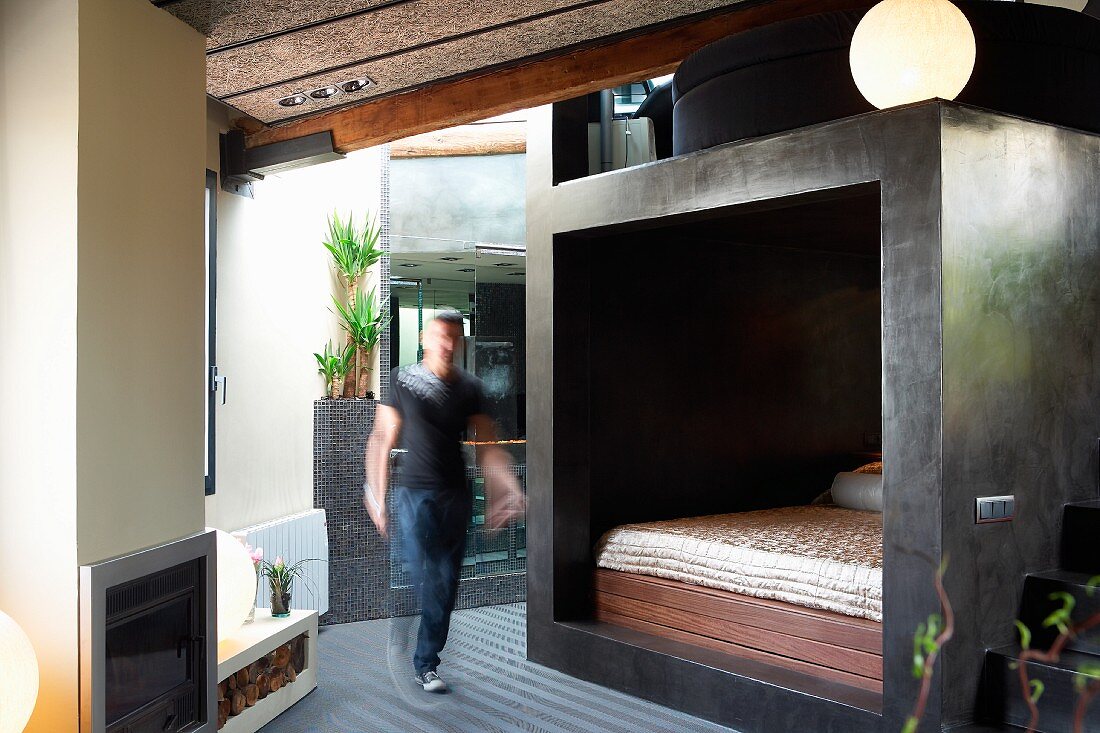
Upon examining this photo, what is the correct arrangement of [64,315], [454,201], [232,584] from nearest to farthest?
[64,315], [232,584], [454,201]

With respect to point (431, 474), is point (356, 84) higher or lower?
higher

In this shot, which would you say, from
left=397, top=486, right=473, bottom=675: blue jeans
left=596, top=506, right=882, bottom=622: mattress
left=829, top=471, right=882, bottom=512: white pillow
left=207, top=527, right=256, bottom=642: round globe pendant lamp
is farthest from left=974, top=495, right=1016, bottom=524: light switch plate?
left=207, top=527, right=256, bottom=642: round globe pendant lamp

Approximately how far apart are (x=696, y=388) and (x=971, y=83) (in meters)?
2.26

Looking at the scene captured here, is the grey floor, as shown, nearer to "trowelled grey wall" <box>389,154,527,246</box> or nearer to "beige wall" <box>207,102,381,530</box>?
"beige wall" <box>207,102,381,530</box>

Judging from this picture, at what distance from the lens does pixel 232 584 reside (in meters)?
3.93

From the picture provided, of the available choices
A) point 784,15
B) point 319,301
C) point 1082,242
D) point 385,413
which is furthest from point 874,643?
point 319,301

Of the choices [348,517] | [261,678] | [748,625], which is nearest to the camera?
[261,678]

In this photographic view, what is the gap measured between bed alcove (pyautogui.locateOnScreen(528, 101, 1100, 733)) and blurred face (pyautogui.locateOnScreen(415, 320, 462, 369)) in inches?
25.5

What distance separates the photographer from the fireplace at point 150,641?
2.88m

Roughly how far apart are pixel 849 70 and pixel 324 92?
2405mm

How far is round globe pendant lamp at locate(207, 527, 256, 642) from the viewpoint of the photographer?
12.8 ft

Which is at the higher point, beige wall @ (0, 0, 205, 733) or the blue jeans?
beige wall @ (0, 0, 205, 733)

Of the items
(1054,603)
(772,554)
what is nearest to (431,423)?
(772,554)

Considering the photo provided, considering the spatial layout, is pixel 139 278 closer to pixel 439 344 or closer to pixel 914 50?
pixel 439 344
